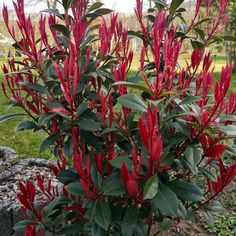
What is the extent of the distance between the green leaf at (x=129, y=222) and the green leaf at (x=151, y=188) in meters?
0.30

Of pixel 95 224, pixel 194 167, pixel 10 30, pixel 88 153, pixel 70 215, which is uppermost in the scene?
pixel 10 30

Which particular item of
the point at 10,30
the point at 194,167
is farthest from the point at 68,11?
the point at 194,167

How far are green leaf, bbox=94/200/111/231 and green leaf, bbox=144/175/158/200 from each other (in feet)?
0.93

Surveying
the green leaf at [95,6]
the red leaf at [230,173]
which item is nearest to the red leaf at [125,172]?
the red leaf at [230,173]

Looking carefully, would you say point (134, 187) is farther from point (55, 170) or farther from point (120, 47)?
point (120, 47)

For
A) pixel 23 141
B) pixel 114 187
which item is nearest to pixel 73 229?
pixel 114 187

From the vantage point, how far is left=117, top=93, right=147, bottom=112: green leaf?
133 centimetres

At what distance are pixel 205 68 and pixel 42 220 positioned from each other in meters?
1.03

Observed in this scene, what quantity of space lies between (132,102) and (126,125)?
173 millimetres

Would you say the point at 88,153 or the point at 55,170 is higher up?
the point at 88,153

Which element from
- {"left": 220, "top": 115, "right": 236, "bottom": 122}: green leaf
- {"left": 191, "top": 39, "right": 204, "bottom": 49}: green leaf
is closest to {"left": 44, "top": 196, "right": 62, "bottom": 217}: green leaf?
{"left": 220, "top": 115, "right": 236, "bottom": 122}: green leaf

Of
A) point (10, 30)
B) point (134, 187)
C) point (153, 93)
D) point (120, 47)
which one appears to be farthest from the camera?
point (120, 47)

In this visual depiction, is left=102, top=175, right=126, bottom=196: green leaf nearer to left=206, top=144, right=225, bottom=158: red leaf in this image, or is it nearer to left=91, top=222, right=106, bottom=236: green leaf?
left=91, top=222, right=106, bottom=236: green leaf

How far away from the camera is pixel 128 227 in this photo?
1.44m
